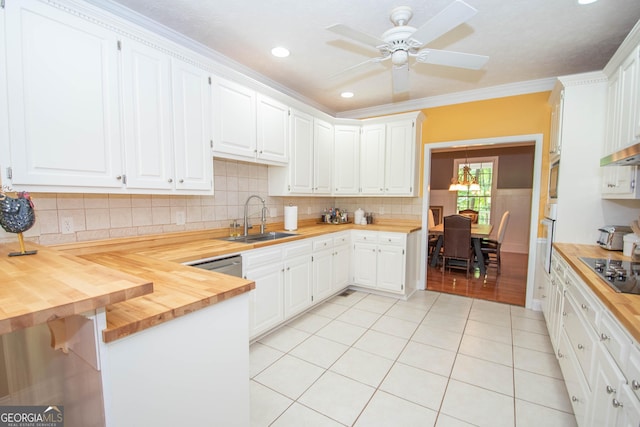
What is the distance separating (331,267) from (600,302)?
2416 mm

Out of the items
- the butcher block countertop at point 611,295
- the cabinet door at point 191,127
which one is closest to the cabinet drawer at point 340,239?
the cabinet door at point 191,127

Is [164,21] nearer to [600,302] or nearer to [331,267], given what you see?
[331,267]

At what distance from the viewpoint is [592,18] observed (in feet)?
6.85

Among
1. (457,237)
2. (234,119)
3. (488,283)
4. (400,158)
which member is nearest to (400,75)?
(234,119)

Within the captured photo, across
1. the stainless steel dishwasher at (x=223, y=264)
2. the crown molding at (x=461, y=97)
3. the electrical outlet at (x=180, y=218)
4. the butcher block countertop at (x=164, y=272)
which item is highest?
the crown molding at (x=461, y=97)

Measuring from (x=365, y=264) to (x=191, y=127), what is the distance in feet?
8.48

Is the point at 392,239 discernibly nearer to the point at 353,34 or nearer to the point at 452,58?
the point at 452,58

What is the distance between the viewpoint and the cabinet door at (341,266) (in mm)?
3503

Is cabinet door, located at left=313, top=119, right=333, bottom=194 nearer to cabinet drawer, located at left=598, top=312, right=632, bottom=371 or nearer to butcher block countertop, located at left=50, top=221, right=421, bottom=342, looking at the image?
butcher block countertop, located at left=50, top=221, right=421, bottom=342

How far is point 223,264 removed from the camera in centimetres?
214

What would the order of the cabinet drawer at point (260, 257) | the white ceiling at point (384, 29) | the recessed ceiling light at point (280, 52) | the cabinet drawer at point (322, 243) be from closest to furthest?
1. the white ceiling at point (384, 29)
2. the cabinet drawer at point (260, 257)
3. the recessed ceiling light at point (280, 52)
4. the cabinet drawer at point (322, 243)

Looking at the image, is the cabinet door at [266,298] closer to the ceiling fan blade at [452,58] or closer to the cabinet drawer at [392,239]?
the cabinet drawer at [392,239]

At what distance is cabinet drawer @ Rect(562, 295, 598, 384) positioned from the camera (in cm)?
142

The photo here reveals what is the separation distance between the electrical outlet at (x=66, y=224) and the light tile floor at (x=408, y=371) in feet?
5.17
